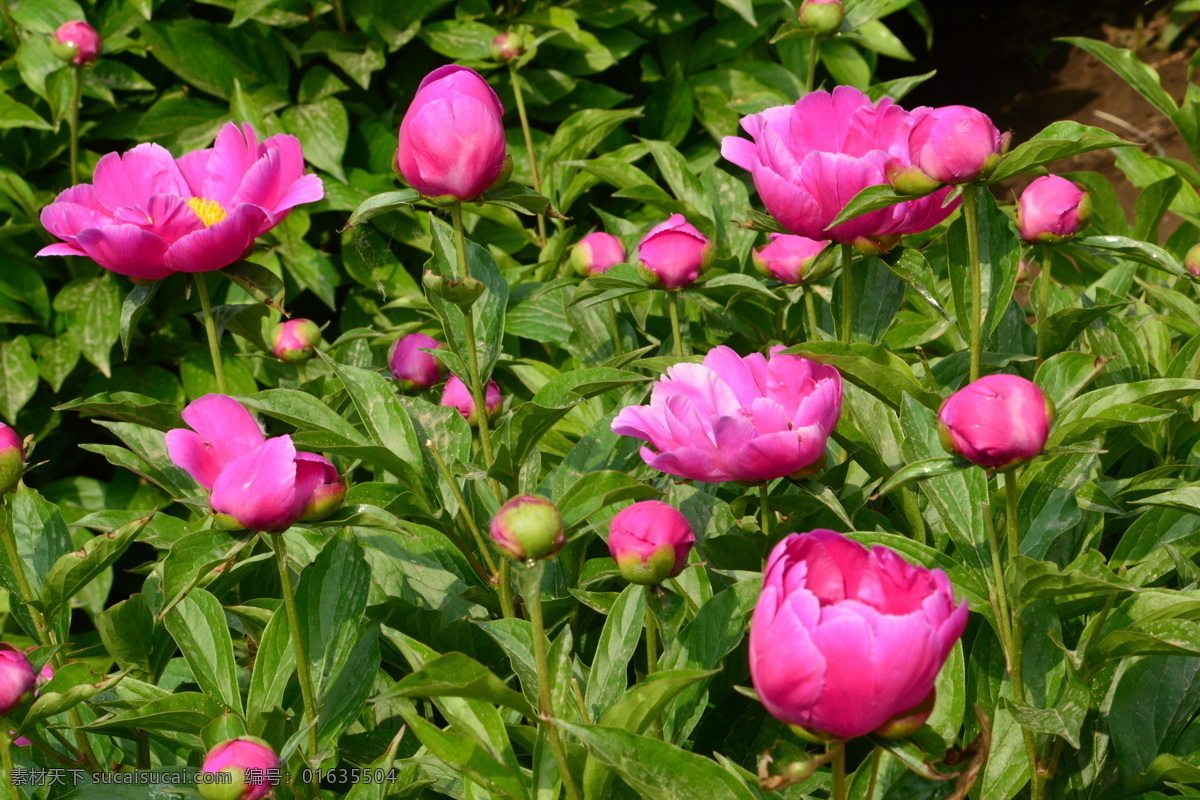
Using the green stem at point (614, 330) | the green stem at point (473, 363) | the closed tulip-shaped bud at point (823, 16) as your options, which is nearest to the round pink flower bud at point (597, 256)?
the green stem at point (614, 330)

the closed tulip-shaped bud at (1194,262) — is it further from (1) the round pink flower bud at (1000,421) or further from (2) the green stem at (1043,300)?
(1) the round pink flower bud at (1000,421)

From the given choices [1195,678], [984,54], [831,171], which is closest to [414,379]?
[831,171]

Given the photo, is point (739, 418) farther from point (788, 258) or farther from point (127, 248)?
point (127, 248)

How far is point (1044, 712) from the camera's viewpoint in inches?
30.2

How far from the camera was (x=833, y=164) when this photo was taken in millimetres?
915

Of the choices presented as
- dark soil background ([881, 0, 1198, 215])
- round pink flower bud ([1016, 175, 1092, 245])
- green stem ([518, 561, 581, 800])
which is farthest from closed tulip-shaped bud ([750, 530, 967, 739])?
dark soil background ([881, 0, 1198, 215])

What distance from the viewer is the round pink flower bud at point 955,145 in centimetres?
83

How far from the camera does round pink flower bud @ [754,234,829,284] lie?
112cm

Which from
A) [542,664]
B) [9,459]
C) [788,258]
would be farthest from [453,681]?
[788,258]

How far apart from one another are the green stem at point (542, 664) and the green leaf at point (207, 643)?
33 centimetres

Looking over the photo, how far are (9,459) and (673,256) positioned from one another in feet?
1.90

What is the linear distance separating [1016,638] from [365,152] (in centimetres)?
164

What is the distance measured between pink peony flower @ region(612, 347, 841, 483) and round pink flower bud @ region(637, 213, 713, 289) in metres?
0.20

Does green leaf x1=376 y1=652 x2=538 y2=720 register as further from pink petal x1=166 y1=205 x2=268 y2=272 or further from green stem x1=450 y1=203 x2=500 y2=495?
pink petal x1=166 y1=205 x2=268 y2=272
